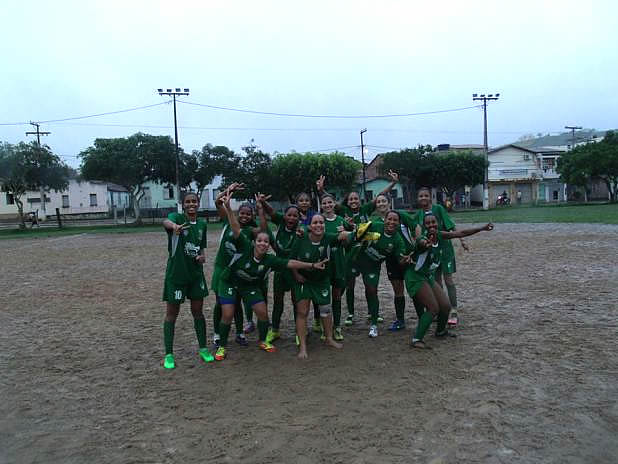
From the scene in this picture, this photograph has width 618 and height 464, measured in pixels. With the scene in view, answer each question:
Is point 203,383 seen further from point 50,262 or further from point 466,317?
point 50,262

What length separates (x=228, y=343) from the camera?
273 inches

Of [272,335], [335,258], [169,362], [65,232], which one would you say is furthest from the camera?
[65,232]

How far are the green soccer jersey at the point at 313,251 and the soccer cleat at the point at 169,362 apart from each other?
1.81 metres

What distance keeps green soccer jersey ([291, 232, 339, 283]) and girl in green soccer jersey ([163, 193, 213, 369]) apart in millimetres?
1128

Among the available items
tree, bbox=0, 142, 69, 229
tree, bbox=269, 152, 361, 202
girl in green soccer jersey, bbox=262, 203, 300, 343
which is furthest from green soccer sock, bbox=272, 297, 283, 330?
tree, bbox=0, 142, 69, 229

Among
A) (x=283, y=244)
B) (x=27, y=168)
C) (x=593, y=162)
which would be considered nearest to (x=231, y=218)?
(x=283, y=244)

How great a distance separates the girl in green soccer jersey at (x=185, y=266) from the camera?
231 inches

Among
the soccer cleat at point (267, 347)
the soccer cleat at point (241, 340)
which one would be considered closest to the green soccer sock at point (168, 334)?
the soccer cleat at point (241, 340)

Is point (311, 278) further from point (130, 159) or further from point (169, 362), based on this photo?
point (130, 159)

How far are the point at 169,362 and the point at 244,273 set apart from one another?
4.38ft

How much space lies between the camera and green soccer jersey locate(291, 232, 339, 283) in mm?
6207

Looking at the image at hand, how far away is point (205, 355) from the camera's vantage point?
6199mm

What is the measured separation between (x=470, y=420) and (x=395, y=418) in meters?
0.62

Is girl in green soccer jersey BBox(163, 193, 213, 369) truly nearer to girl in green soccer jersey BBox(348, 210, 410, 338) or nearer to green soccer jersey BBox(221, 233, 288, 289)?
green soccer jersey BBox(221, 233, 288, 289)
